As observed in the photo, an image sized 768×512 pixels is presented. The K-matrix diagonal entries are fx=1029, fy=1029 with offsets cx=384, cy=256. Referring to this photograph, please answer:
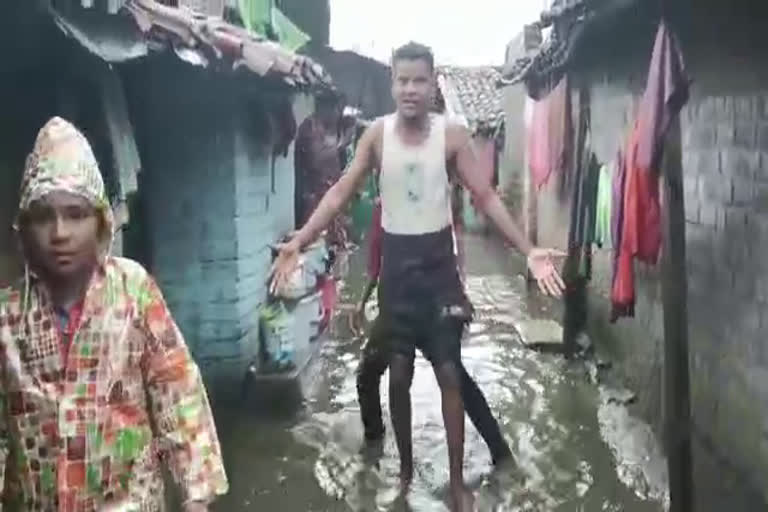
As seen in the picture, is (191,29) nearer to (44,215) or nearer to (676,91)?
(676,91)

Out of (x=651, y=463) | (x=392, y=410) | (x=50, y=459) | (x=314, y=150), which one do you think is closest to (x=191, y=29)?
(x=392, y=410)

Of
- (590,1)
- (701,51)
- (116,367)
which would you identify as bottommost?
(116,367)

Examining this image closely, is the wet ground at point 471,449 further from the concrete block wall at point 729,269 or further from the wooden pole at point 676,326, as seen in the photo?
the wooden pole at point 676,326

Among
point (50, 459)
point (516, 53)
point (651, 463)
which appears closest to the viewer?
point (50, 459)

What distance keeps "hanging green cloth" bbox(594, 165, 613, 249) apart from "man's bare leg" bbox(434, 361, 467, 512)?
102 inches

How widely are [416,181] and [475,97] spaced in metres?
22.1

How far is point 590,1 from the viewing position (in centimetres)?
711

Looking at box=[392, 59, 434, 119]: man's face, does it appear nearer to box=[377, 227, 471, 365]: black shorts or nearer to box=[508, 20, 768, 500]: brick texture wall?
box=[377, 227, 471, 365]: black shorts


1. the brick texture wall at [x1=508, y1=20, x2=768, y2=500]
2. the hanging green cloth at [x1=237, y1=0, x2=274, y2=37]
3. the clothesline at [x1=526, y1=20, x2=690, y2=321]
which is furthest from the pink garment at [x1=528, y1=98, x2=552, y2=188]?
the brick texture wall at [x1=508, y1=20, x2=768, y2=500]

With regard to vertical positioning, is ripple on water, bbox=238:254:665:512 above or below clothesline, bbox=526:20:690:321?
below

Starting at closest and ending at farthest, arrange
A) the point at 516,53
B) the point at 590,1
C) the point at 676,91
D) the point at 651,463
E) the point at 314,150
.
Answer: the point at 676,91 < the point at 651,463 < the point at 590,1 < the point at 314,150 < the point at 516,53

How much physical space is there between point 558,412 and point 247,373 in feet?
7.71

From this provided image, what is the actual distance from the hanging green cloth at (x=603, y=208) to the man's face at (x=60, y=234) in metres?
5.36

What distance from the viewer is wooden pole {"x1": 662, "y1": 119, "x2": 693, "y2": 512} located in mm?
4664
